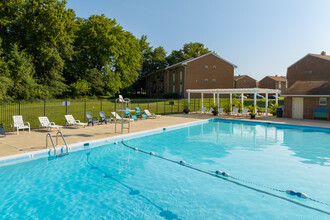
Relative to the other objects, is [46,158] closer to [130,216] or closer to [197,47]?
[130,216]

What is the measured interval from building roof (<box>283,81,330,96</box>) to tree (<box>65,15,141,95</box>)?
29.9m

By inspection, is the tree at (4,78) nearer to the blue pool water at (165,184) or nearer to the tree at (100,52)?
the tree at (100,52)

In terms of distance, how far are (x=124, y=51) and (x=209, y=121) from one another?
29.5 m

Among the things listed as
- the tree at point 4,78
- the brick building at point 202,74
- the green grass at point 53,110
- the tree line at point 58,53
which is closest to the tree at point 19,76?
the tree line at point 58,53

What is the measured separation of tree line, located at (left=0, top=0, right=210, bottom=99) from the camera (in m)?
28.7

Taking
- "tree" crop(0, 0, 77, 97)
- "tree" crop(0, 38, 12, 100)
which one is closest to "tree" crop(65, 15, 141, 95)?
"tree" crop(0, 0, 77, 97)

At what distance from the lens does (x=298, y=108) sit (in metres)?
21.3

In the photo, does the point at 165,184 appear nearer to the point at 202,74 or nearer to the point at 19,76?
the point at 19,76

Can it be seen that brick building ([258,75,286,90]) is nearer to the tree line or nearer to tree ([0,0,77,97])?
the tree line

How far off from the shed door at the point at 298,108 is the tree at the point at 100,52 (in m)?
30.5

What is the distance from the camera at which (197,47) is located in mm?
62656

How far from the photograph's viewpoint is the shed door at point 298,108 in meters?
21.1

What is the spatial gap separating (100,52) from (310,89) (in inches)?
1299

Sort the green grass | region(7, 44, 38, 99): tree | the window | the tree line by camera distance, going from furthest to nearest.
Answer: the tree line < region(7, 44, 38, 99): tree < the window < the green grass
